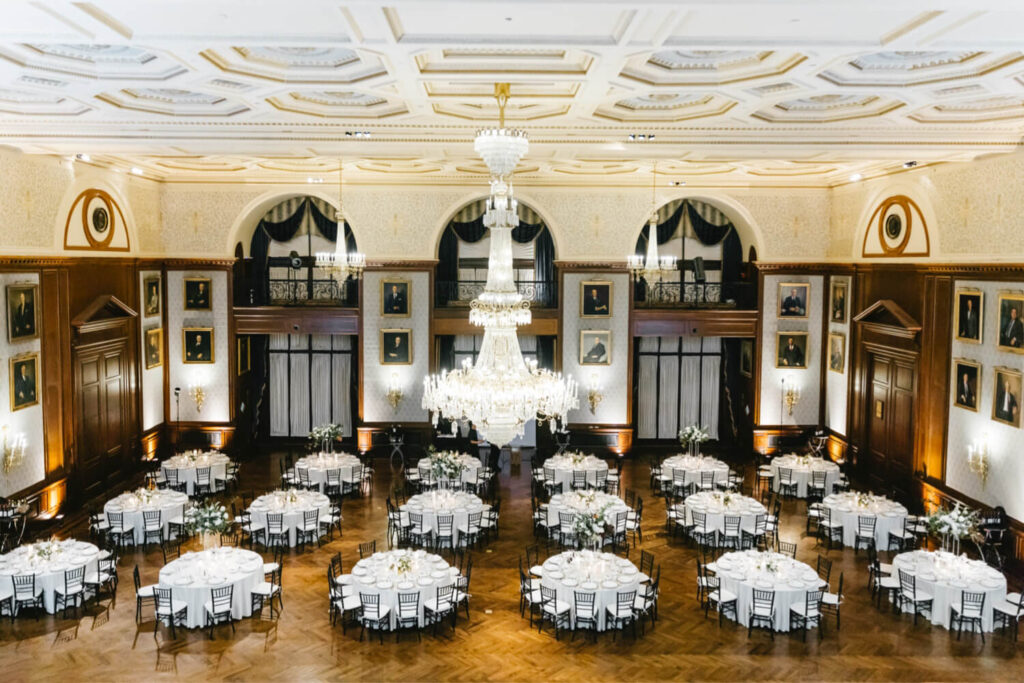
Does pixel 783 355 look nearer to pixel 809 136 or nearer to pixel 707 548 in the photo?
pixel 707 548

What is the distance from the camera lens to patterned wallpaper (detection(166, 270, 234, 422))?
19.3 metres

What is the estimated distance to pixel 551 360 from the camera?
20.4 metres

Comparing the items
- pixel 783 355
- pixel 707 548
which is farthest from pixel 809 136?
pixel 783 355

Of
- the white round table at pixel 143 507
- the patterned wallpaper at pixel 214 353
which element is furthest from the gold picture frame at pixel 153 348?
the white round table at pixel 143 507

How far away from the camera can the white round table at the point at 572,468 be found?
54.2 feet

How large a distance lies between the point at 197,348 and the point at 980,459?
639 inches

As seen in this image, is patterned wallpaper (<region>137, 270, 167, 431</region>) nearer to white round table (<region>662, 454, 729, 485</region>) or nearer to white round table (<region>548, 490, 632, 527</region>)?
white round table (<region>548, 490, 632, 527</region>)

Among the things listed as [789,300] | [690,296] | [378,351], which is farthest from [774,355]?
[378,351]

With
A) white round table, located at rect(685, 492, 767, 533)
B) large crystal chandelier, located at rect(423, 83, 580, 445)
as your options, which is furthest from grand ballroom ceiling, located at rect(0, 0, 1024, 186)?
white round table, located at rect(685, 492, 767, 533)

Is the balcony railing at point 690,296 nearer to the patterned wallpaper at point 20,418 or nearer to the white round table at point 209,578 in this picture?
the white round table at point 209,578

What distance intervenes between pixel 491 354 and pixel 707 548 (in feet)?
21.1

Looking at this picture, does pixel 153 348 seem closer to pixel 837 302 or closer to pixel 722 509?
pixel 722 509

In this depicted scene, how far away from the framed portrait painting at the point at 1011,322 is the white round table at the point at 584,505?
6454 mm

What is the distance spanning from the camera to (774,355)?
19.7 meters
